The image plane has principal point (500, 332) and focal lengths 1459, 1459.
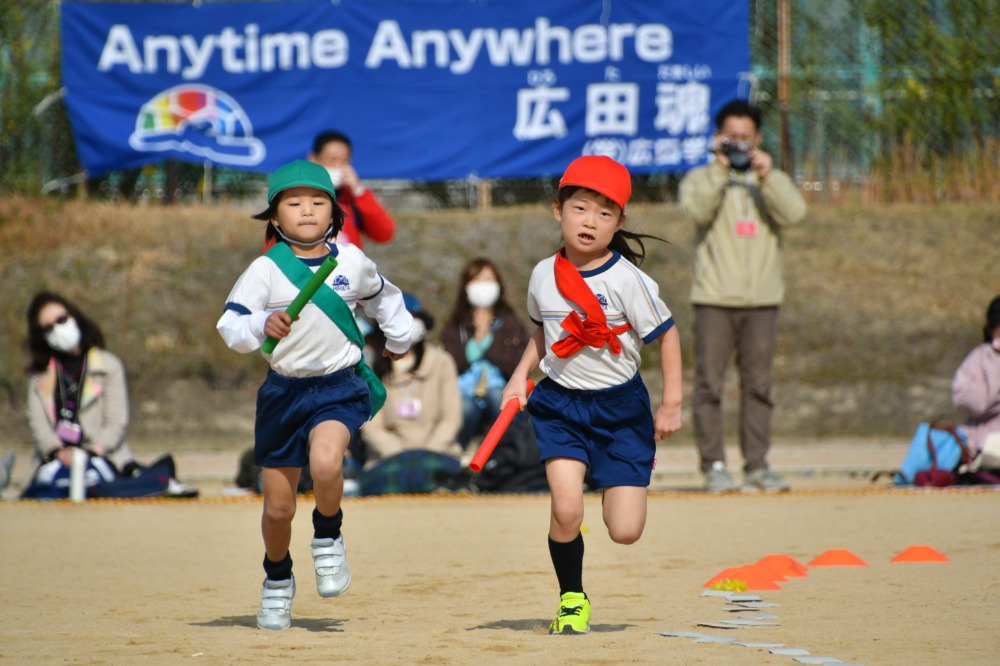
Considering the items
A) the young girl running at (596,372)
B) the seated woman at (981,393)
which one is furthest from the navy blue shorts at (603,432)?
the seated woman at (981,393)

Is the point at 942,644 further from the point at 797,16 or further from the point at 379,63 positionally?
the point at 797,16

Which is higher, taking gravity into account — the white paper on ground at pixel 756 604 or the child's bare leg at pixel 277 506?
the child's bare leg at pixel 277 506

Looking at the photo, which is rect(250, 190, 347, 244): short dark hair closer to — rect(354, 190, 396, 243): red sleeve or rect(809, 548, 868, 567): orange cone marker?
rect(809, 548, 868, 567): orange cone marker

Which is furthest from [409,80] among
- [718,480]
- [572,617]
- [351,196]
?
[572,617]

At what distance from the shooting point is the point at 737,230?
937 centimetres

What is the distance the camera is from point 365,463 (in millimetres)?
10148

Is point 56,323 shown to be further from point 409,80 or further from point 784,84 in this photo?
point 784,84

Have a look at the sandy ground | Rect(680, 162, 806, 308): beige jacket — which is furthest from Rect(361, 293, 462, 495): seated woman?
Rect(680, 162, 806, 308): beige jacket

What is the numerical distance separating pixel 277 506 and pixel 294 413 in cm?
33

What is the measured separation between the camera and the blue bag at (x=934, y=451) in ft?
30.6

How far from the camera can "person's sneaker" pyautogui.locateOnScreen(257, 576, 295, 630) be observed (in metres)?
5.09

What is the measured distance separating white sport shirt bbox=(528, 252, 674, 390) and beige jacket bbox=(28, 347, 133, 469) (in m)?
5.12

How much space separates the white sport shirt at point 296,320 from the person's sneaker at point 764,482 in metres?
4.60

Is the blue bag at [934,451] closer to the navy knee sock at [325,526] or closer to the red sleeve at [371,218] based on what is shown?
the red sleeve at [371,218]
